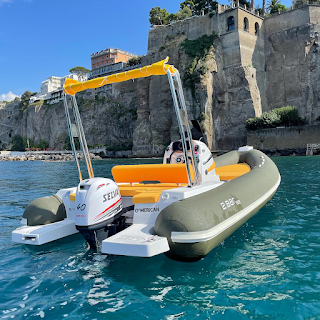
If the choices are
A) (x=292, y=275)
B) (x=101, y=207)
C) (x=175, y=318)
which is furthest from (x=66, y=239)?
(x=292, y=275)

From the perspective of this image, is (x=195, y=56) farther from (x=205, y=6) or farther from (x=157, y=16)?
(x=157, y=16)

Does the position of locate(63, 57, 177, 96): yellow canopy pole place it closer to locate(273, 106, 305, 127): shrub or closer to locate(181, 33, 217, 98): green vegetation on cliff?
locate(273, 106, 305, 127): shrub

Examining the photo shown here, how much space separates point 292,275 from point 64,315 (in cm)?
292

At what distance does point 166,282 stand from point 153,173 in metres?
2.51

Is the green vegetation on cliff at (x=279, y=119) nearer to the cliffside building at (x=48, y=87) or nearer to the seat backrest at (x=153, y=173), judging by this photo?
the seat backrest at (x=153, y=173)

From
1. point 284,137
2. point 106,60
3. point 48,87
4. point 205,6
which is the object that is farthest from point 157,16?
point 48,87

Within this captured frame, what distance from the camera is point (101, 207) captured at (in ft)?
15.1

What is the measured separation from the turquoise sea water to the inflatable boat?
35 cm

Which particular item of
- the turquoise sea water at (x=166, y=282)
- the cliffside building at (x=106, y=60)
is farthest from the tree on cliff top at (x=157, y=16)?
the turquoise sea water at (x=166, y=282)

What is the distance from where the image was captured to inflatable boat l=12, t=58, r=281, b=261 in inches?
162

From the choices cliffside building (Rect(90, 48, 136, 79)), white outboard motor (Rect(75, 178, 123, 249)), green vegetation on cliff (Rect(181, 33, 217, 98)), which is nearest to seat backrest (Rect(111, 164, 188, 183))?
white outboard motor (Rect(75, 178, 123, 249))

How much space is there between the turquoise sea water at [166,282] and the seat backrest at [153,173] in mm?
1469

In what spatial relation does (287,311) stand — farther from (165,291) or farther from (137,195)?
(137,195)

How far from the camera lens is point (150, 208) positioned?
15.9 ft
